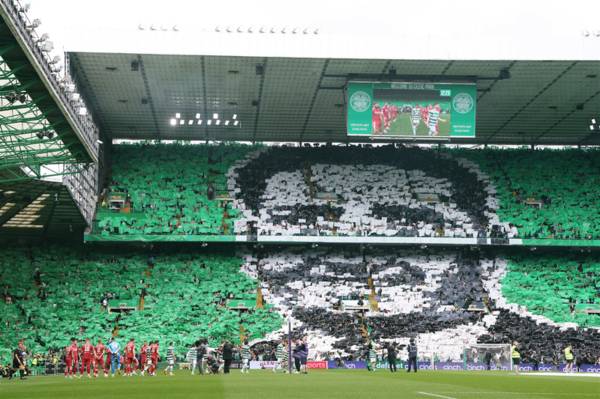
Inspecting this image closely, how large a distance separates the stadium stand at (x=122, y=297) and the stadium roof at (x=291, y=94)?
27.9 ft

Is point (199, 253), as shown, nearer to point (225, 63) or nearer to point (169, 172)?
point (169, 172)

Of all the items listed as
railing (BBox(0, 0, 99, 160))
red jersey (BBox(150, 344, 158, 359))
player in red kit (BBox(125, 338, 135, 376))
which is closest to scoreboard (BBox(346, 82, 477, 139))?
red jersey (BBox(150, 344, 158, 359))

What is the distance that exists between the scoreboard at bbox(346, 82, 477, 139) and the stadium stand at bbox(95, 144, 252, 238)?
1223cm

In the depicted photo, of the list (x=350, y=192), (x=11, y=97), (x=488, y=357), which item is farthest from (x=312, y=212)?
(x=11, y=97)

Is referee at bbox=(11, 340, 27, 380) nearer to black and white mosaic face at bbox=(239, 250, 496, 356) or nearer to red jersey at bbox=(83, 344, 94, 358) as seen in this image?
red jersey at bbox=(83, 344, 94, 358)

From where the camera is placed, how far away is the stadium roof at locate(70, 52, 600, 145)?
4703 cm

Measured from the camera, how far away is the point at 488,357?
151 ft

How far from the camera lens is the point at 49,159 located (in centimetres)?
3384

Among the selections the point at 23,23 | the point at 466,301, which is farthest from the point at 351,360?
the point at 23,23

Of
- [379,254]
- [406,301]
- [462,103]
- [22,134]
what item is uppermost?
[462,103]

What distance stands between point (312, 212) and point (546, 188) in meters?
14.9

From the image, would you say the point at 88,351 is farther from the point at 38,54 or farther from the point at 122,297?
the point at 38,54

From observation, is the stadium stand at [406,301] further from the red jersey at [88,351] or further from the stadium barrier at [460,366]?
the red jersey at [88,351]

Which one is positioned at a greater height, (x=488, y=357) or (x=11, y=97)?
(x=11, y=97)
